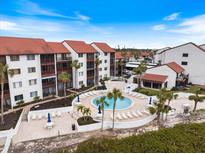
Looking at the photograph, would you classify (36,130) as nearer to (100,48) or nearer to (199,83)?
(100,48)

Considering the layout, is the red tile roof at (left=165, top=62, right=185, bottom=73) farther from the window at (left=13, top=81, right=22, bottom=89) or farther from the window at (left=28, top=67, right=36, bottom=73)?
the window at (left=13, top=81, right=22, bottom=89)

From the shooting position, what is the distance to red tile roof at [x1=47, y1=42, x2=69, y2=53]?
1439 inches

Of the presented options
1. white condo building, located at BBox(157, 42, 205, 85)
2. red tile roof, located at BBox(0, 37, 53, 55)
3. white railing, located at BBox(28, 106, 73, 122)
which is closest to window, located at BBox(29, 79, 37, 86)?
red tile roof, located at BBox(0, 37, 53, 55)

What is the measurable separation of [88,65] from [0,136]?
89.9ft

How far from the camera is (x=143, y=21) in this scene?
97.3 ft

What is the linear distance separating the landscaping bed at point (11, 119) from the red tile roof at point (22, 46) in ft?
35.8

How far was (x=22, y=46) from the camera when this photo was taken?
31500mm

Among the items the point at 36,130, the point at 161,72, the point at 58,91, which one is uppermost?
the point at 161,72

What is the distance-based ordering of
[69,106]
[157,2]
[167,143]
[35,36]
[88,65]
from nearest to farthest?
[167,143] → [157,2] → [69,106] → [35,36] → [88,65]

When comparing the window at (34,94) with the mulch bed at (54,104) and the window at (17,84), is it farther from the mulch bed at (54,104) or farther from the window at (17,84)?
the mulch bed at (54,104)

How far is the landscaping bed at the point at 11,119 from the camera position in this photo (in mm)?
22245

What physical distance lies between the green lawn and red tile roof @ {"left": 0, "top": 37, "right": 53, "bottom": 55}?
85.6ft

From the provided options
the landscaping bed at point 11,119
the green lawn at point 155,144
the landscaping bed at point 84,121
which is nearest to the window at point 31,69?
the landscaping bed at point 11,119

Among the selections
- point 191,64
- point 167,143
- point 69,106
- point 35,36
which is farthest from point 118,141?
point 191,64
